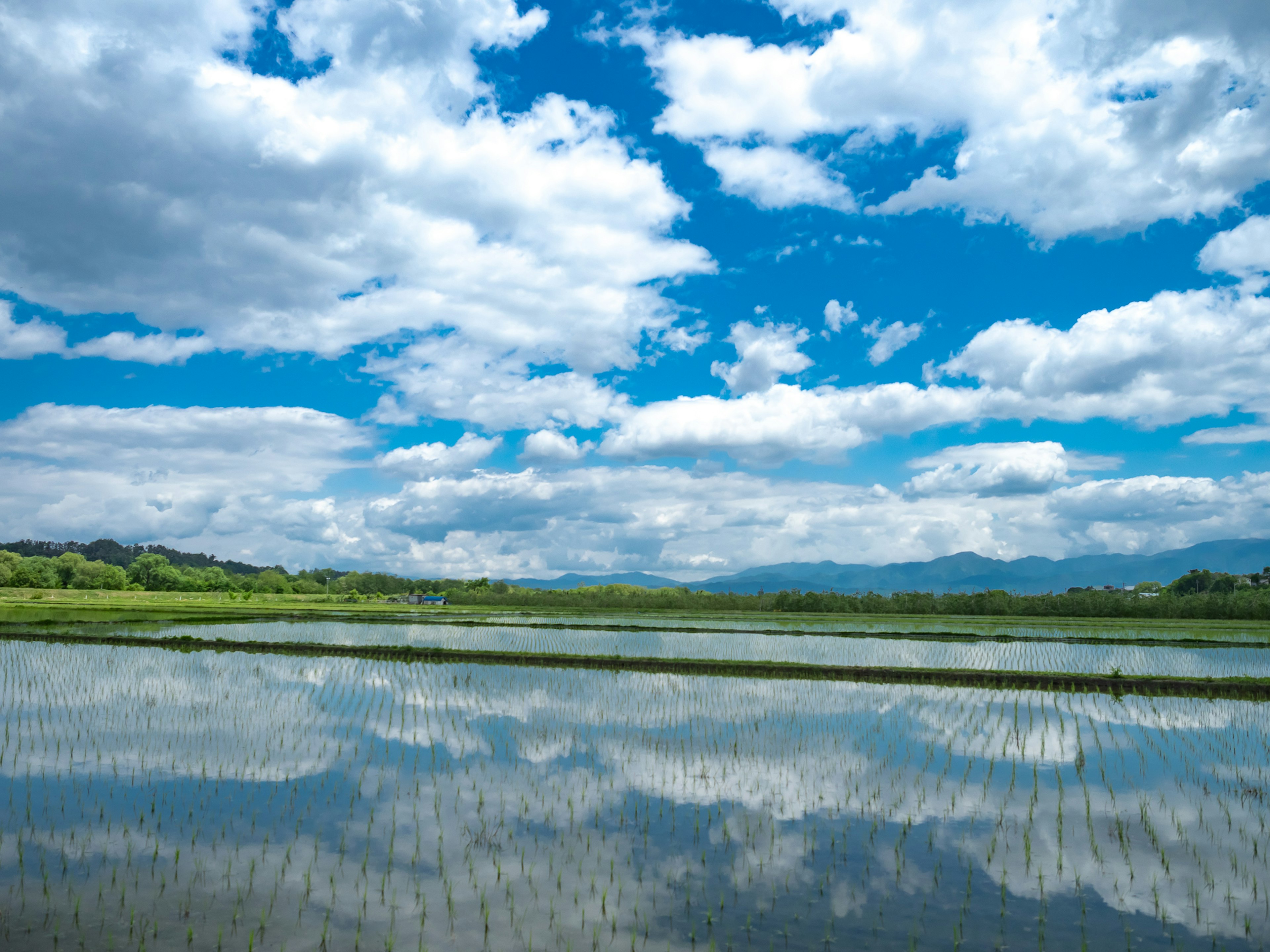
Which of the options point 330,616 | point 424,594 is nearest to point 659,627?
point 330,616

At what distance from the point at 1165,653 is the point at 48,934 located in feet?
110

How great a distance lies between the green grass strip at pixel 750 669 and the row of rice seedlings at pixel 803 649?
129 cm

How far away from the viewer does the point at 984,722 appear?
14.8m

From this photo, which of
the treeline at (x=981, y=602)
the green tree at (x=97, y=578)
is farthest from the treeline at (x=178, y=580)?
the treeline at (x=981, y=602)

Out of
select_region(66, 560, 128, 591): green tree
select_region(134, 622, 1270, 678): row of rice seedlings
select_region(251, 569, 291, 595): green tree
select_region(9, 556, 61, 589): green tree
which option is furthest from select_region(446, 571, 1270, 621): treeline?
select_region(66, 560, 128, 591): green tree

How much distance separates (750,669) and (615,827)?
1452 cm

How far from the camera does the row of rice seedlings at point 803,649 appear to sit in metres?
24.0

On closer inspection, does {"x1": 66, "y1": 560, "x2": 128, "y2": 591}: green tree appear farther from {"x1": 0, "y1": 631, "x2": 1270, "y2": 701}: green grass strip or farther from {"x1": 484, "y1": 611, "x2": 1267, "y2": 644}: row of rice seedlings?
{"x1": 0, "y1": 631, "x2": 1270, "y2": 701}: green grass strip

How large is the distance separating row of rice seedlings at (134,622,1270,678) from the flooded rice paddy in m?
8.72

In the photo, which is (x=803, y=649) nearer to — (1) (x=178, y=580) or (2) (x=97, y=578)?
(2) (x=97, y=578)

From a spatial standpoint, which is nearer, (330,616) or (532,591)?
(330,616)

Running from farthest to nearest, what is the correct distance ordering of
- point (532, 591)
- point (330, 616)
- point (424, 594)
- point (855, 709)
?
point (424, 594) → point (532, 591) → point (330, 616) → point (855, 709)

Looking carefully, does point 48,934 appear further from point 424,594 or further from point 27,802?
point 424,594

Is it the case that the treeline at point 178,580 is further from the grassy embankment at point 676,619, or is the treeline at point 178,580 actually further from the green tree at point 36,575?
the grassy embankment at point 676,619
